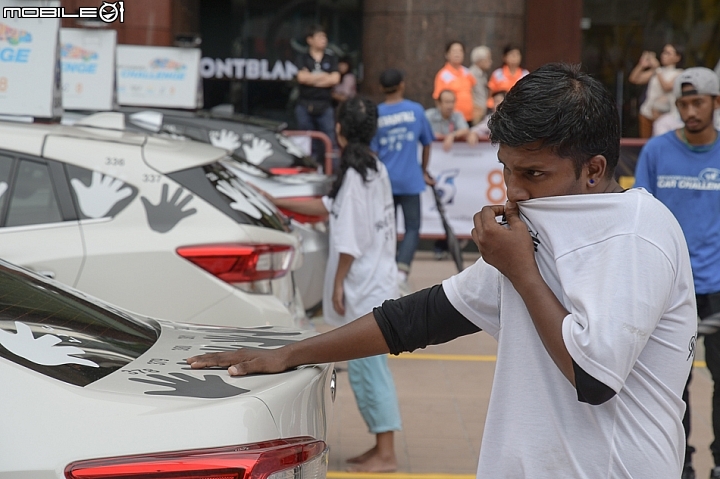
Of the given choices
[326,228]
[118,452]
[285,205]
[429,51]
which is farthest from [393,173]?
[118,452]

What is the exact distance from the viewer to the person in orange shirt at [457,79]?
12.9 m

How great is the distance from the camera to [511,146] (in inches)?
81.6

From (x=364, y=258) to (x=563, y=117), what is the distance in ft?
10.6

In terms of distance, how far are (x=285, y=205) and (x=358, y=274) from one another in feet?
3.47

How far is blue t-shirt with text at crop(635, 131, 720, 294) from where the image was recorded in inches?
194

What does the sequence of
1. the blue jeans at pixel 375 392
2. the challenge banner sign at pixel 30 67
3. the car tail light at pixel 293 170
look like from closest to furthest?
the blue jeans at pixel 375 392
the challenge banner sign at pixel 30 67
the car tail light at pixel 293 170

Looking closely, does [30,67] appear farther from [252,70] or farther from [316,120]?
[252,70]

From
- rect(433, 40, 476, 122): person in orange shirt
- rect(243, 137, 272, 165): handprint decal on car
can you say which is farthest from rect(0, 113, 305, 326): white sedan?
rect(433, 40, 476, 122): person in orange shirt

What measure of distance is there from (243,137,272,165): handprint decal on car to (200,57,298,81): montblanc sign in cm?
859

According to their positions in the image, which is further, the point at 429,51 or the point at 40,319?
the point at 429,51

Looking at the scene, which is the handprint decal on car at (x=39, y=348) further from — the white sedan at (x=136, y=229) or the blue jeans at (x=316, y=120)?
the blue jeans at (x=316, y=120)

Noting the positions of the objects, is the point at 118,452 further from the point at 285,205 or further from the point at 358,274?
the point at 285,205

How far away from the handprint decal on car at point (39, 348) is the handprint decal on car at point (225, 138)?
7382mm

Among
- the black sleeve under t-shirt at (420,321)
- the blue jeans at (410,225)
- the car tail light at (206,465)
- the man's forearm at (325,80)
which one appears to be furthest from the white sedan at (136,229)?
the man's forearm at (325,80)
